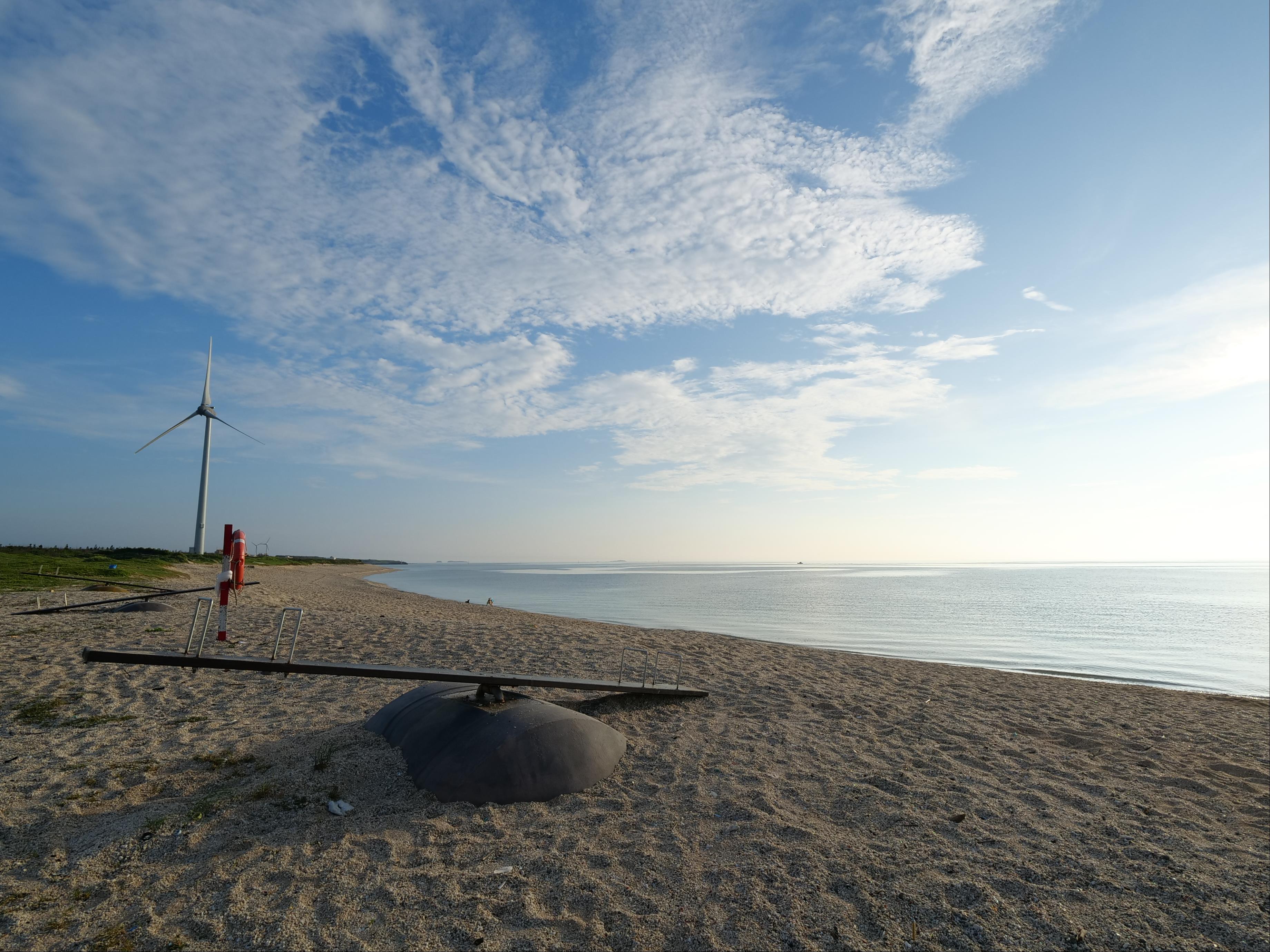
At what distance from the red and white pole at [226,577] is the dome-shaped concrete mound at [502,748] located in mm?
2174

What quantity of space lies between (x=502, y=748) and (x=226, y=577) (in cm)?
293

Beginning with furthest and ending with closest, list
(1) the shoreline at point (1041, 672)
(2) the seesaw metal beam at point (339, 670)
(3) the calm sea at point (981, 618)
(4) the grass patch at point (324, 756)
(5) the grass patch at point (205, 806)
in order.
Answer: (3) the calm sea at point (981, 618) < (1) the shoreline at point (1041, 672) < (4) the grass patch at point (324, 756) < (2) the seesaw metal beam at point (339, 670) < (5) the grass patch at point (205, 806)

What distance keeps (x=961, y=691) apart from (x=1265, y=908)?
7.71 m

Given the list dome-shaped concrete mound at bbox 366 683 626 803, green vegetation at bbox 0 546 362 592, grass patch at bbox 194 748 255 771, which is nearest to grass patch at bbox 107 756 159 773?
grass patch at bbox 194 748 255 771

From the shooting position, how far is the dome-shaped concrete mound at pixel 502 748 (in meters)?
5.97

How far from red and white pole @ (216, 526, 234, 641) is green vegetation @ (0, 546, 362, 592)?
60.8 ft

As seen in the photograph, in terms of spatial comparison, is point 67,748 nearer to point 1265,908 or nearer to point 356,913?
point 356,913

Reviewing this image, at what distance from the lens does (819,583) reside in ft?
262

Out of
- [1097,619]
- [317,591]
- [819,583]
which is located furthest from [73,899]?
[819,583]

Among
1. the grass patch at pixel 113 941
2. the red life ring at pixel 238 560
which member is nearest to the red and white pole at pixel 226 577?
the red life ring at pixel 238 560

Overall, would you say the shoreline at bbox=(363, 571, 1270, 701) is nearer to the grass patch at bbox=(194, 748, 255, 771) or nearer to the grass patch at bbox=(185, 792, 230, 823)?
the grass patch at bbox=(194, 748, 255, 771)

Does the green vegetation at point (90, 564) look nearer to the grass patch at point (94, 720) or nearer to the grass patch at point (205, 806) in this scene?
the grass patch at point (94, 720)

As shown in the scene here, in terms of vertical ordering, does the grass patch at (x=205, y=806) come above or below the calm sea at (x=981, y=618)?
above

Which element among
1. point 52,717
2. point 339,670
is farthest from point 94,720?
point 339,670
